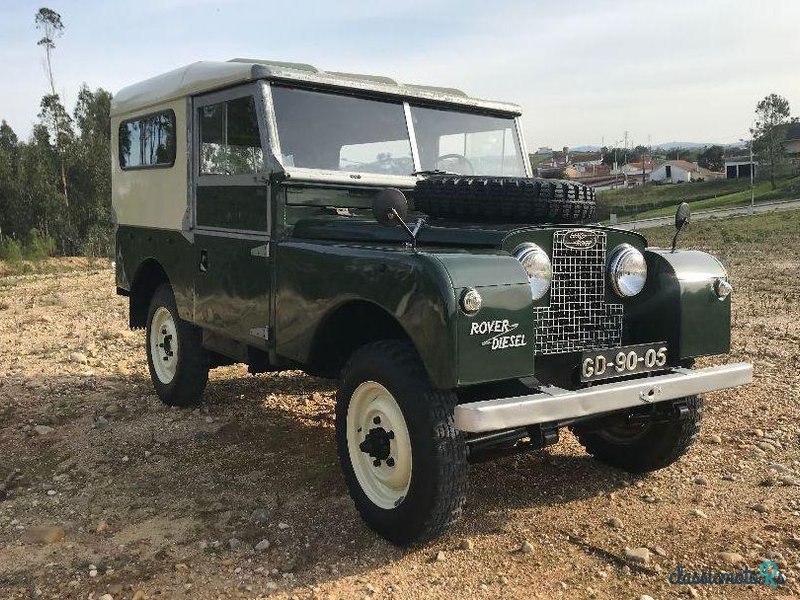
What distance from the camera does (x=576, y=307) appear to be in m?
3.69

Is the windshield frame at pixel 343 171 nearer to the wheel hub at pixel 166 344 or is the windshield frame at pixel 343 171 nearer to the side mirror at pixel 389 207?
the side mirror at pixel 389 207

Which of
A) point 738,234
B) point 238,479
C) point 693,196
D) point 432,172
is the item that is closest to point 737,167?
point 693,196

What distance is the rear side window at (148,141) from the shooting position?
5531 mm

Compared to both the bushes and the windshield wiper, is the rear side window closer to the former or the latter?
the windshield wiper

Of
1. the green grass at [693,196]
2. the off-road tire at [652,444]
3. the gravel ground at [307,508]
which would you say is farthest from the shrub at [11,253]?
the green grass at [693,196]

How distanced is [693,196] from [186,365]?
2353 inches

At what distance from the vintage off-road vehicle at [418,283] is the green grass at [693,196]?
136 feet

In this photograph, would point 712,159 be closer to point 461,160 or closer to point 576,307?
point 461,160

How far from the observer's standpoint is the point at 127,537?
3.71 metres

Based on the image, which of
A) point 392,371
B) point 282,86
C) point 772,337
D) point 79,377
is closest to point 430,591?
point 392,371

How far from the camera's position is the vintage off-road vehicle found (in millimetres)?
3152

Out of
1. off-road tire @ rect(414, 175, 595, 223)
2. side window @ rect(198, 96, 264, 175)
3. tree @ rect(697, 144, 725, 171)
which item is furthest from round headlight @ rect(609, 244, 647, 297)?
tree @ rect(697, 144, 725, 171)

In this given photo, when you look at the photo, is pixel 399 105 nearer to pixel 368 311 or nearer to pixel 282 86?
pixel 282 86

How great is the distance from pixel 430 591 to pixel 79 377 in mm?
4954
